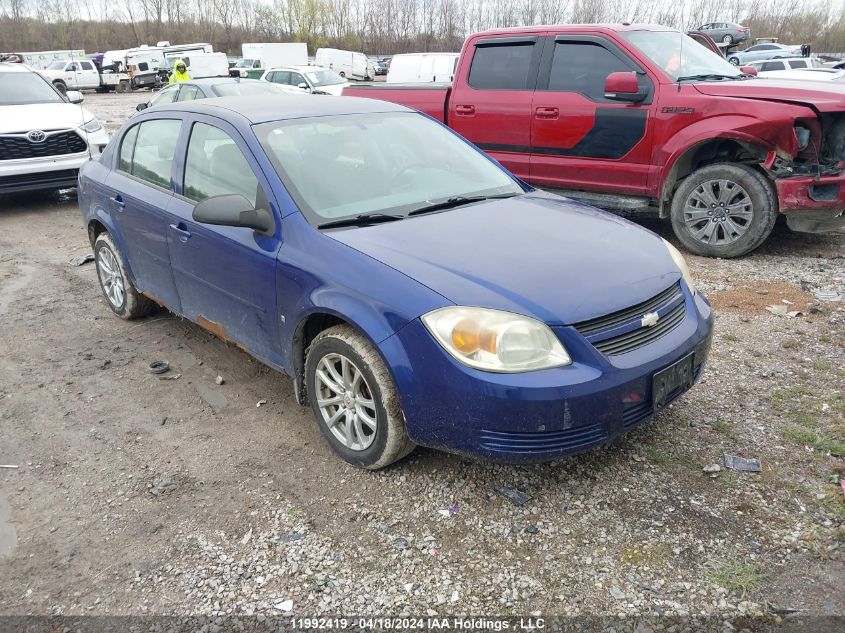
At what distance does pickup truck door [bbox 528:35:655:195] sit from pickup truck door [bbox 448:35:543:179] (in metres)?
0.13

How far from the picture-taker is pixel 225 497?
10.0ft

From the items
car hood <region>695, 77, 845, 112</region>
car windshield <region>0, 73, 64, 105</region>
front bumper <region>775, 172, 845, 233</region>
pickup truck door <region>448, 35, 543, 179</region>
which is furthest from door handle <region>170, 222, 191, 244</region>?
car windshield <region>0, 73, 64, 105</region>

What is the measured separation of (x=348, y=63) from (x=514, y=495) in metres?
42.2

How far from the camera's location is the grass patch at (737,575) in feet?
7.88

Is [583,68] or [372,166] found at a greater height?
[583,68]

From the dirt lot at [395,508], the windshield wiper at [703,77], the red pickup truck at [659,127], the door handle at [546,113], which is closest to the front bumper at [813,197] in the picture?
the red pickup truck at [659,127]

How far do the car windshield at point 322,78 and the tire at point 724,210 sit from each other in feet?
50.7

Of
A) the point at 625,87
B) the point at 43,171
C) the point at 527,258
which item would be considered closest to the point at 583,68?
the point at 625,87

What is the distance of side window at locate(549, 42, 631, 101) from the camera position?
21.0 ft

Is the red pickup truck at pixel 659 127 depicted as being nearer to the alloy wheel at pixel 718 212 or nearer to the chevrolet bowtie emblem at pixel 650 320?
the alloy wheel at pixel 718 212

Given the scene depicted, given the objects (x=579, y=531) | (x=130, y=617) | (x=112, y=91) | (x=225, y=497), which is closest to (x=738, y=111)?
(x=579, y=531)

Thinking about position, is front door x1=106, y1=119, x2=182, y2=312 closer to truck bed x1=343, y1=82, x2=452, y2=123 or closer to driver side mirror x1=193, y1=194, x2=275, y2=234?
driver side mirror x1=193, y1=194, x2=275, y2=234

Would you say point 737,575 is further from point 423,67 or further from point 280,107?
point 423,67

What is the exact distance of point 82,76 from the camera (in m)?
38.9
